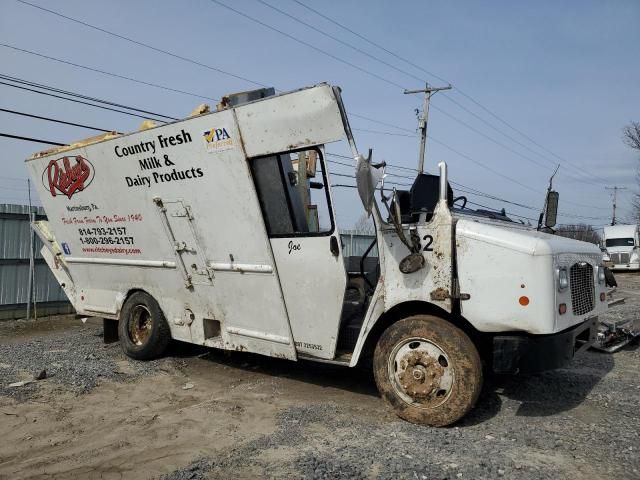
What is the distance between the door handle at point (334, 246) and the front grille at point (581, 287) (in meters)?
2.05

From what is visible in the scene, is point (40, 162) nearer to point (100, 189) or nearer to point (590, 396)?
point (100, 189)

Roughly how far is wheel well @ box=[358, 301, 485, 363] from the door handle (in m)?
0.72

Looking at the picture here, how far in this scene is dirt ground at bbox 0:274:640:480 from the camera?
12.5ft

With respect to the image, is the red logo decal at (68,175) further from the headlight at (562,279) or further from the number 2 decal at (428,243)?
the headlight at (562,279)

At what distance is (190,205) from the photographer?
5.95m

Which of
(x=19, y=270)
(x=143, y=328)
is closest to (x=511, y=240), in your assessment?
(x=143, y=328)

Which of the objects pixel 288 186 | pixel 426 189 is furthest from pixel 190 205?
pixel 426 189

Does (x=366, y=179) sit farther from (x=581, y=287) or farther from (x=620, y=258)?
(x=620, y=258)

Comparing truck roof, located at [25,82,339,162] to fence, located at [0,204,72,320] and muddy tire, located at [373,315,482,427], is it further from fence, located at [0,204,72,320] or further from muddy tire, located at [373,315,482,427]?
fence, located at [0,204,72,320]

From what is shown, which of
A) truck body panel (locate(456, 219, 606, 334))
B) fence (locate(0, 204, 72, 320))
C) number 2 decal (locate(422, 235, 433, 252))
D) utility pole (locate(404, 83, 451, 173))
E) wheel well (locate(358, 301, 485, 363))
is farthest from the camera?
utility pole (locate(404, 83, 451, 173))

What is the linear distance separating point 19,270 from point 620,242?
3201 centimetres

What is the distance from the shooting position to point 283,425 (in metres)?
4.68

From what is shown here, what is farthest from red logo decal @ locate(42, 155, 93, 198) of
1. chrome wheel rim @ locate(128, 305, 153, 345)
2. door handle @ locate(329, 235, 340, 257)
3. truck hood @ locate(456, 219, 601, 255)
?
truck hood @ locate(456, 219, 601, 255)

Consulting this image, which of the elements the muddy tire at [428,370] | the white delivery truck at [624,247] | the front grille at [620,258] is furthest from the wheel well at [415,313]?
the front grille at [620,258]
